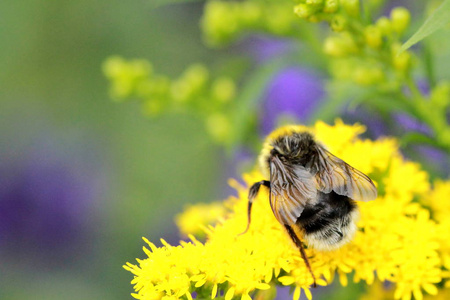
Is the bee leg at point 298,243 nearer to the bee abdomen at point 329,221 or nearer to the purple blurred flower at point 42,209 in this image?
the bee abdomen at point 329,221

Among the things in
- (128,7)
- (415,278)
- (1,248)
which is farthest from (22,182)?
(415,278)

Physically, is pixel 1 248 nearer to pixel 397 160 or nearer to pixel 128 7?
pixel 128 7

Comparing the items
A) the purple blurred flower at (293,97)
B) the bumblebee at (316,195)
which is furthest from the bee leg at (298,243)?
the purple blurred flower at (293,97)

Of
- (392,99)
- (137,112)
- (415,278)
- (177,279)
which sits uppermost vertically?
(137,112)

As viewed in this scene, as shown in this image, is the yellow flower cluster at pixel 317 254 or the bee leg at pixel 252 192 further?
the bee leg at pixel 252 192

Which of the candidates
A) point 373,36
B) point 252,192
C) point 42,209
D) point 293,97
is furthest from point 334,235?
point 42,209

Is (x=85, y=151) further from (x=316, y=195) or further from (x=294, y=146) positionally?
(x=316, y=195)

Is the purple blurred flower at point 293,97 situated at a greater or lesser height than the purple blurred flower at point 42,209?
lesser

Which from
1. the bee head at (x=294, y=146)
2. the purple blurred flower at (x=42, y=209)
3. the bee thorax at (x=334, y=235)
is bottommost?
the bee thorax at (x=334, y=235)
